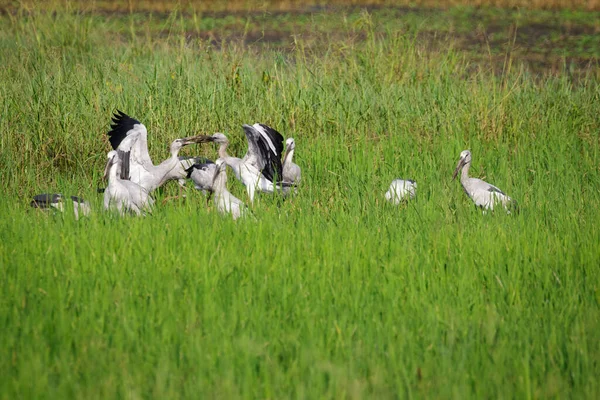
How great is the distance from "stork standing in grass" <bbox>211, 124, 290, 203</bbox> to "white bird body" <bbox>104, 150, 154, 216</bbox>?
3.01 ft

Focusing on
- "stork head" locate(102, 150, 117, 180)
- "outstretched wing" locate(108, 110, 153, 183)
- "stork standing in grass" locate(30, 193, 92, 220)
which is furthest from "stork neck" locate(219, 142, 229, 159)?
"stork standing in grass" locate(30, 193, 92, 220)

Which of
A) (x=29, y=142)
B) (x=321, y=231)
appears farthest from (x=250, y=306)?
(x=29, y=142)

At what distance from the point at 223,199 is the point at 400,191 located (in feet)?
4.52

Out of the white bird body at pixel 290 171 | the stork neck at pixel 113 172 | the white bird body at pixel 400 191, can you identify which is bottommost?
the white bird body at pixel 290 171

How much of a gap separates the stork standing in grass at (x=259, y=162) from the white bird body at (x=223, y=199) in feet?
1.42

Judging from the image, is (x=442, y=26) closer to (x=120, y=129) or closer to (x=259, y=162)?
(x=259, y=162)

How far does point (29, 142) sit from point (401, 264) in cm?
419

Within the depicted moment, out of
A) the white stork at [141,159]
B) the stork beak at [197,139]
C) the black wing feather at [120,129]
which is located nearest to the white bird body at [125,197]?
the white stork at [141,159]

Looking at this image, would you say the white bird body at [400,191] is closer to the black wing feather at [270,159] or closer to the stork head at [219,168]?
the black wing feather at [270,159]

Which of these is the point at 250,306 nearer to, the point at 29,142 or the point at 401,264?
the point at 401,264

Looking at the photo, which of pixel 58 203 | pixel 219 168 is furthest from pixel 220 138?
pixel 58 203

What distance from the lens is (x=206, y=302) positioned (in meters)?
3.78

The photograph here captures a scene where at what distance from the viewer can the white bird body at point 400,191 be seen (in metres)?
5.91

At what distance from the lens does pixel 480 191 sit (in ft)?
20.0
